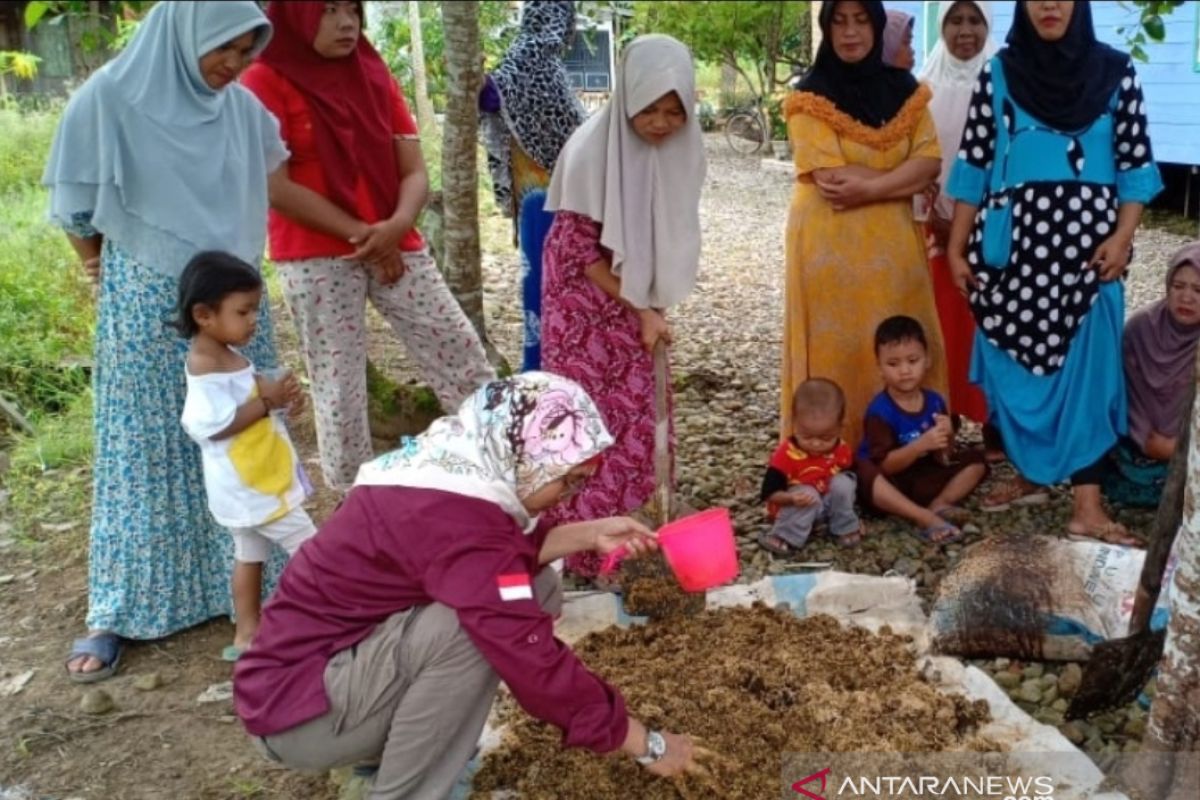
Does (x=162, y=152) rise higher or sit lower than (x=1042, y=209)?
higher

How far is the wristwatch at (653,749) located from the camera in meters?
1.89

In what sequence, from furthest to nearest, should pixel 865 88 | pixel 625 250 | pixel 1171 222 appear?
1. pixel 1171 222
2. pixel 865 88
3. pixel 625 250

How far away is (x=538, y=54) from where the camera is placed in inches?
164

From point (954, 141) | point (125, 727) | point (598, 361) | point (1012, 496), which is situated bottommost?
point (125, 727)

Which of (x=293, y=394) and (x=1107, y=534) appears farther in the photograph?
(x=1107, y=534)

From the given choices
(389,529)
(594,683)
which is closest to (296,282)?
(389,529)

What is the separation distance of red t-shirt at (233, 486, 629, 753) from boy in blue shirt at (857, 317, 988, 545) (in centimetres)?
176

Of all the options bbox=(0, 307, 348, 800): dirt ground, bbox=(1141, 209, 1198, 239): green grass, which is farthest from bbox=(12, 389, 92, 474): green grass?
bbox=(1141, 209, 1198, 239): green grass

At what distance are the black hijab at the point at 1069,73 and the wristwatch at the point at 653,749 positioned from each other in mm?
2247

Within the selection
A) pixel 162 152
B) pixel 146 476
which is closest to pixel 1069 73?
pixel 162 152

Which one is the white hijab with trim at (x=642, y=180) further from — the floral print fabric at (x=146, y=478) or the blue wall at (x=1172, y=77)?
the blue wall at (x=1172, y=77)

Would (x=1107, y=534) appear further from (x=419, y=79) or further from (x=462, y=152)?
(x=419, y=79)

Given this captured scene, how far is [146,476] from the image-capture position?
2.79 meters

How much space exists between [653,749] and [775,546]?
4.93 ft
